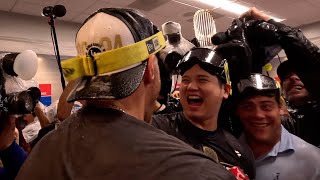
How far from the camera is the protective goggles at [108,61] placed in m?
0.74

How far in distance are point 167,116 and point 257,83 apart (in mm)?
440

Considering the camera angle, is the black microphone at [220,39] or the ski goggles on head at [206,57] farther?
the black microphone at [220,39]

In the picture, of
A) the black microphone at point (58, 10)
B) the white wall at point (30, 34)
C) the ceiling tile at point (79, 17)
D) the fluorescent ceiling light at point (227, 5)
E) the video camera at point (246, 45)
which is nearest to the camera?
the video camera at point (246, 45)

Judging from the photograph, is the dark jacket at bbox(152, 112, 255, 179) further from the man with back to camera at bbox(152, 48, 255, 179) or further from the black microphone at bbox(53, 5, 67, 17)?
the black microphone at bbox(53, 5, 67, 17)

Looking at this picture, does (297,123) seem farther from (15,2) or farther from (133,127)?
(15,2)

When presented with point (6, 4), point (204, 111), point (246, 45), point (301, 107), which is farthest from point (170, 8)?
point (204, 111)

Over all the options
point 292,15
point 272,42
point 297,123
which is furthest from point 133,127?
point 292,15

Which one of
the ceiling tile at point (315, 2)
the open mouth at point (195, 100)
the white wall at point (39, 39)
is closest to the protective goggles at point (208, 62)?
the open mouth at point (195, 100)

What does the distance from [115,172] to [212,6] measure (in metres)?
5.05

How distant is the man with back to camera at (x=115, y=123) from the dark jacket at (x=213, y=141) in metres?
0.50

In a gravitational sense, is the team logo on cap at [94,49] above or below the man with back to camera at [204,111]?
above

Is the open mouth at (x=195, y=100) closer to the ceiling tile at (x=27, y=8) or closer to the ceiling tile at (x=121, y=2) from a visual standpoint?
the ceiling tile at (x=121, y=2)

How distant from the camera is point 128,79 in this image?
2.46 ft

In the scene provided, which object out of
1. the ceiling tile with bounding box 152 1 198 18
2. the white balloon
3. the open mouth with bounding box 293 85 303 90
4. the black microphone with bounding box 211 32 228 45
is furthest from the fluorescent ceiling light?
the white balloon
